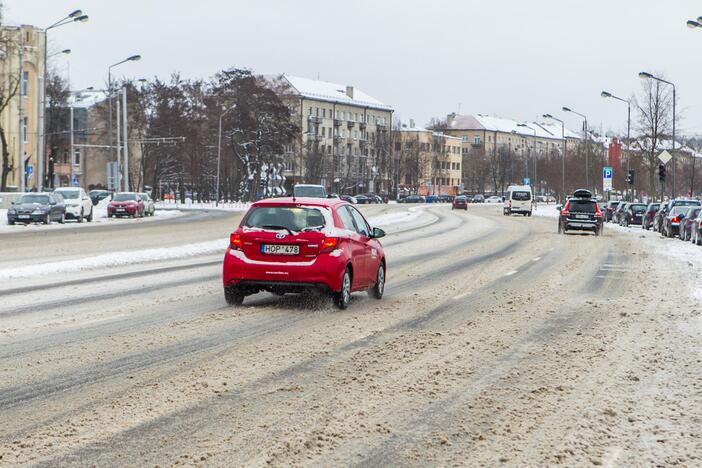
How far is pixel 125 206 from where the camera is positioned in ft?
209

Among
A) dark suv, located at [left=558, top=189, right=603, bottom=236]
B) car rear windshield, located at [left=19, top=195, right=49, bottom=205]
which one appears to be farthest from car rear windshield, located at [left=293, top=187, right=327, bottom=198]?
dark suv, located at [left=558, top=189, right=603, bottom=236]

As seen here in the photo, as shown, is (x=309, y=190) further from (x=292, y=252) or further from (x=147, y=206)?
→ (x=292, y=252)

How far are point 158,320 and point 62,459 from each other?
680 cm

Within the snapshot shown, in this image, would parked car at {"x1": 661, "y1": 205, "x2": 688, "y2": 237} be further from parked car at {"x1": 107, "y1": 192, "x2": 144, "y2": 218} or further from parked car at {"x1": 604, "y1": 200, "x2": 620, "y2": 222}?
parked car at {"x1": 107, "y1": 192, "x2": 144, "y2": 218}

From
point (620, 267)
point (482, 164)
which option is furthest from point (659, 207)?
point (482, 164)

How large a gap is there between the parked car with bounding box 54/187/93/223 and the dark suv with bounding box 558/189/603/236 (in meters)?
24.2

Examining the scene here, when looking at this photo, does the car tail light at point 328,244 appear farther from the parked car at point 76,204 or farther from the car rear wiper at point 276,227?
the parked car at point 76,204

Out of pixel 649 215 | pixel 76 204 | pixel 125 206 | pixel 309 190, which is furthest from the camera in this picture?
pixel 125 206

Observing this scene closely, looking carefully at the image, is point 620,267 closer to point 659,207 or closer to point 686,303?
point 686,303

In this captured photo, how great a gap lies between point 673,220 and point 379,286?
3086 centimetres

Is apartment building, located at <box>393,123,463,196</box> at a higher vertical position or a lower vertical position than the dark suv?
higher

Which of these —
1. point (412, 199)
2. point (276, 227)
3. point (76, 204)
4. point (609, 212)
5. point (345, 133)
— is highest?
point (345, 133)

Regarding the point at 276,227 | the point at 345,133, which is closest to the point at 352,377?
the point at 276,227

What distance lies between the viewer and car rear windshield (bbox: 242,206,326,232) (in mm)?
14320
